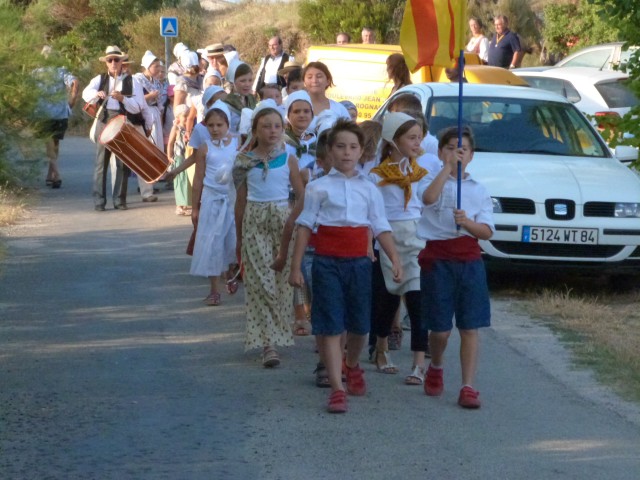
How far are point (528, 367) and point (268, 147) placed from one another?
2.22m

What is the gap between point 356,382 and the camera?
7.59 metres

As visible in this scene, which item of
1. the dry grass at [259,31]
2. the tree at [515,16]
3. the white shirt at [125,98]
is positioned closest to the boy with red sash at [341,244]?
the white shirt at [125,98]

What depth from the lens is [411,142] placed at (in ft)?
25.5

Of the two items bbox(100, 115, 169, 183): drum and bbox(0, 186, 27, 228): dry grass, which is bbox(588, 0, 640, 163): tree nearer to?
bbox(100, 115, 169, 183): drum

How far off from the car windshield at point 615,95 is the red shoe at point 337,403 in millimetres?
12002

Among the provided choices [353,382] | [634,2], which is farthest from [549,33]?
[353,382]

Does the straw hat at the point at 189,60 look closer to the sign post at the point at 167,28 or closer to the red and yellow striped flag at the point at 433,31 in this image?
the red and yellow striped flag at the point at 433,31

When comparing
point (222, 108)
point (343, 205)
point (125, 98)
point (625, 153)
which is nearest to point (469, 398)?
point (343, 205)

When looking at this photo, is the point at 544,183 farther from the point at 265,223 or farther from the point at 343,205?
the point at 343,205

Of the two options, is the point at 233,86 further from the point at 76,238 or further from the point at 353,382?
the point at 353,382

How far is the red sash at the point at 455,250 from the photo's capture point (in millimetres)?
7457

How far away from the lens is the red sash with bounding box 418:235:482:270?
7.46 meters

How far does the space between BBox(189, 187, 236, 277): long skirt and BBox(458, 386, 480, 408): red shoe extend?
11.4 ft

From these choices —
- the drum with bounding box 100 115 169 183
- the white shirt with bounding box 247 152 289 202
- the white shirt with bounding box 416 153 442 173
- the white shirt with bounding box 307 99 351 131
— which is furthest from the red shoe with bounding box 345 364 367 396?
the drum with bounding box 100 115 169 183
